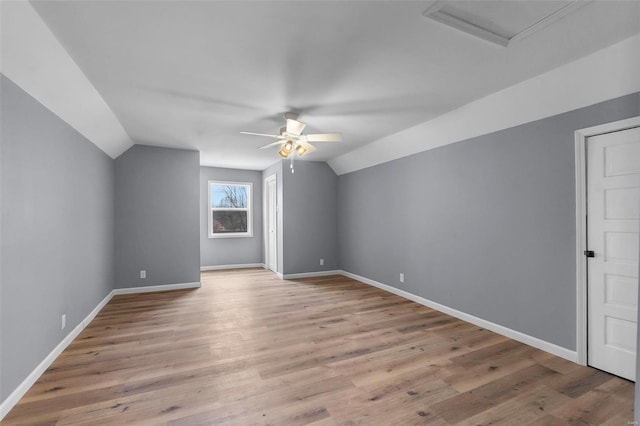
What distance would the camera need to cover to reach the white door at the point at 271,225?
638cm

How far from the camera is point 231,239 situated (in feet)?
23.0

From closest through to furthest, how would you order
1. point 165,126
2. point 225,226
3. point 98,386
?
point 98,386 → point 165,126 → point 225,226

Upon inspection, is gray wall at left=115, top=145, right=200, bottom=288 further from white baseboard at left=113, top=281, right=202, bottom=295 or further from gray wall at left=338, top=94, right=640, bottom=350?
gray wall at left=338, top=94, right=640, bottom=350

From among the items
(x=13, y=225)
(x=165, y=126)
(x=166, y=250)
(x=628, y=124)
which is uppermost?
(x=165, y=126)

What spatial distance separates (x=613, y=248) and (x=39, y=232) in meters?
4.76

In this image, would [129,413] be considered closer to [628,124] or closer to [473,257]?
[473,257]

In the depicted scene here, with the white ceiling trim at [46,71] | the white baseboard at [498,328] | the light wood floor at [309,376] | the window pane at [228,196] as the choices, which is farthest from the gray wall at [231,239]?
the white baseboard at [498,328]

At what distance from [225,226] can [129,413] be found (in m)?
5.39

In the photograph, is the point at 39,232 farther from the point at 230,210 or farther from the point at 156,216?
the point at 230,210

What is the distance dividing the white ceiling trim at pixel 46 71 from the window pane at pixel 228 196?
12.0 feet

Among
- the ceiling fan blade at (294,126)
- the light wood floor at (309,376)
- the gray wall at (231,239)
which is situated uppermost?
the ceiling fan blade at (294,126)

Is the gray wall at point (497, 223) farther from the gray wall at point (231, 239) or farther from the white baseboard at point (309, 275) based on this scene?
the gray wall at point (231, 239)

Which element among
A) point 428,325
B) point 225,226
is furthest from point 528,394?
point 225,226

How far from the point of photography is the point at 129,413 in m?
1.83
